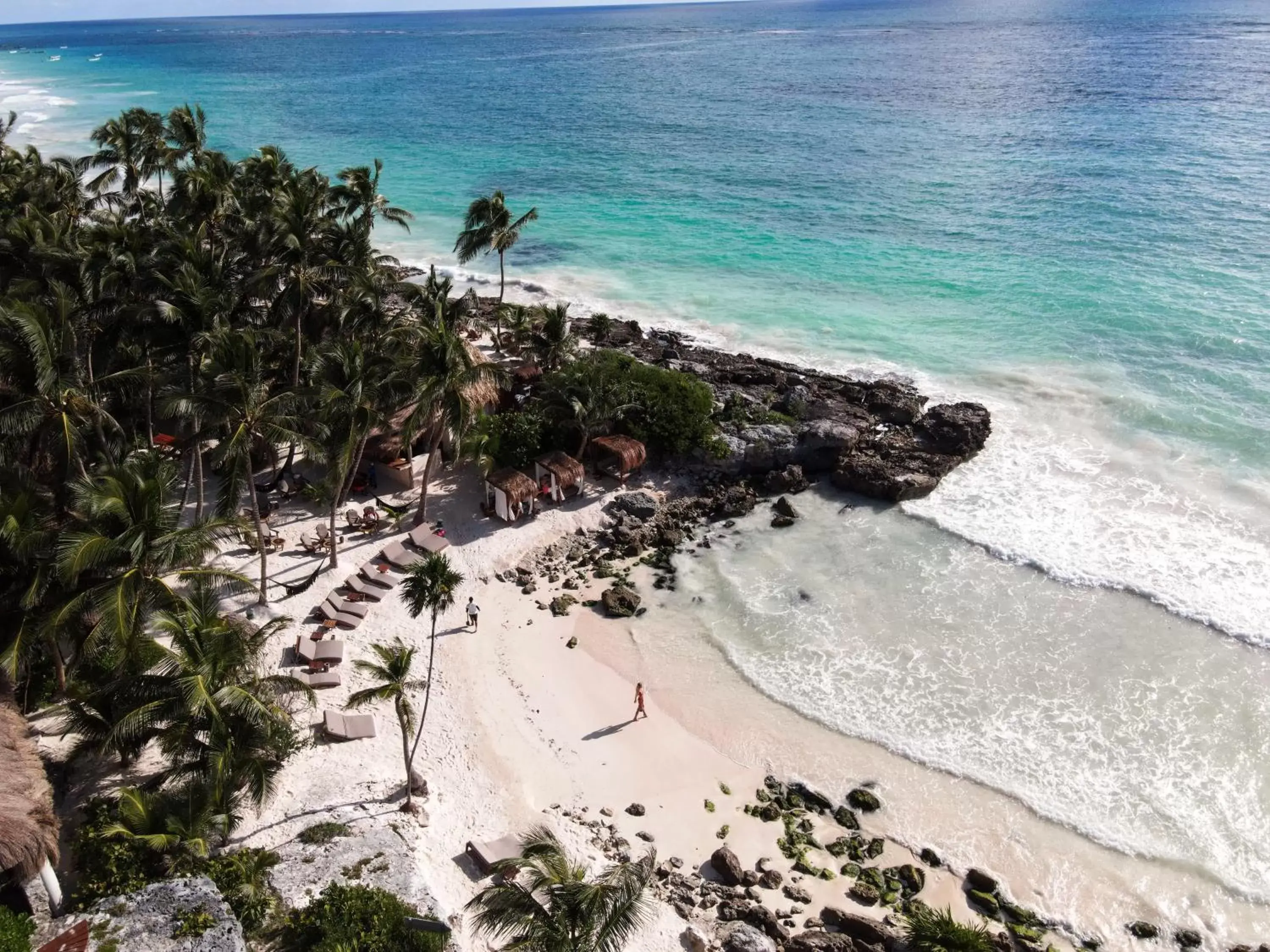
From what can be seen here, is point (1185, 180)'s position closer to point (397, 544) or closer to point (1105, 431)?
point (1105, 431)

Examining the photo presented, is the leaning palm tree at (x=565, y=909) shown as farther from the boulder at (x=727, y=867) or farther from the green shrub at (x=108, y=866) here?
the green shrub at (x=108, y=866)

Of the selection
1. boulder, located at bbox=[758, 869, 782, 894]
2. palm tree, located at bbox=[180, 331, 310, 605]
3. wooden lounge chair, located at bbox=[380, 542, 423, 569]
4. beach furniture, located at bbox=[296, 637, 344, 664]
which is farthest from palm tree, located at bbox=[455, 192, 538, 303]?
boulder, located at bbox=[758, 869, 782, 894]

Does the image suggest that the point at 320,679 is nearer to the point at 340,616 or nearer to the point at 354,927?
the point at 340,616

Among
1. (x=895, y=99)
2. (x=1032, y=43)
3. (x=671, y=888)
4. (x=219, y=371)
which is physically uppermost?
(x=1032, y=43)

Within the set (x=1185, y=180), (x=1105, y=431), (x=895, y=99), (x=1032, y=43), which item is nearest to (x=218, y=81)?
(x=895, y=99)

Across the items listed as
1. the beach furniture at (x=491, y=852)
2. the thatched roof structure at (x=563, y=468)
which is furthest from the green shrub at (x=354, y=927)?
the thatched roof structure at (x=563, y=468)

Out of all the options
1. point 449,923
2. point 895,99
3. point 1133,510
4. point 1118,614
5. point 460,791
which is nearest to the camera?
point 449,923
